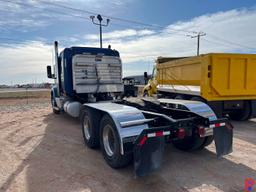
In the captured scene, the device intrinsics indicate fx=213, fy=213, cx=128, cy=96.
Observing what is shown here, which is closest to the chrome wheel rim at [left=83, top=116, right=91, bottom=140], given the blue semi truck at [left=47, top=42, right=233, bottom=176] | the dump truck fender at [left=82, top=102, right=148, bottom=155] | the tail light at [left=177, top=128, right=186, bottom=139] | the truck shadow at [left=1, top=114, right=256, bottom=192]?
the blue semi truck at [left=47, top=42, right=233, bottom=176]

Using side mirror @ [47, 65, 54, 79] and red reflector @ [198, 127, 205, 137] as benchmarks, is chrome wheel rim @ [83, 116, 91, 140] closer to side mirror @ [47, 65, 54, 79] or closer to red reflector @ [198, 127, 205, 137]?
red reflector @ [198, 127, 205, 137]

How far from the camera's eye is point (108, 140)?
4457mm

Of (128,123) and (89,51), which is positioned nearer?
(128,123)

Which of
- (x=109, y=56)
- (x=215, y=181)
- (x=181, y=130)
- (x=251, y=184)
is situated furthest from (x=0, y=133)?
(x=251, y=184)

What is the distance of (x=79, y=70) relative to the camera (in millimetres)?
8000

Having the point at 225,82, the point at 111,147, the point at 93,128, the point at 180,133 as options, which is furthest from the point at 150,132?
the point at 225,82

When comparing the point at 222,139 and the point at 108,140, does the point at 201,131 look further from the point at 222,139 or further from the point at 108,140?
the point at 108,140

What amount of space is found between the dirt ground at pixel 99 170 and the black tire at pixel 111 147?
0.52ft

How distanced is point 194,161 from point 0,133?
6235 millimetres

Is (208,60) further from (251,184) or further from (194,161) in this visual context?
(251,184)

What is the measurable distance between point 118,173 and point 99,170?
1.33 ft

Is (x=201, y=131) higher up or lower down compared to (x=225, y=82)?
lower down

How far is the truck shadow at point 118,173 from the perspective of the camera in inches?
135

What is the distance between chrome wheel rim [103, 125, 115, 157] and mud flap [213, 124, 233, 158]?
2.03m
